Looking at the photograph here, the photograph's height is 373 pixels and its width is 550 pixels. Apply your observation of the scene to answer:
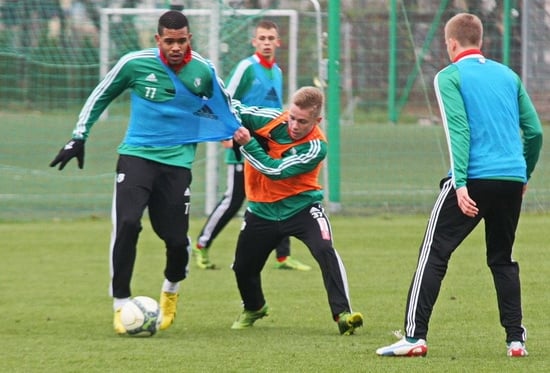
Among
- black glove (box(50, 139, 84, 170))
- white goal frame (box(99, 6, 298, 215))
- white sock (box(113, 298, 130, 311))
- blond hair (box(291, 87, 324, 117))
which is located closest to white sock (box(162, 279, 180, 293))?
white sock (box(113, 298, 130, 311))

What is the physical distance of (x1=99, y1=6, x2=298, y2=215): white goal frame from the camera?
14758 millimetres

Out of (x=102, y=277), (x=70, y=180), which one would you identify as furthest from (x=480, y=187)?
(x=70, y=180)

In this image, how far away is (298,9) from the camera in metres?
16.9

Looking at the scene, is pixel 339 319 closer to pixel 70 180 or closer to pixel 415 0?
pixel 415 0

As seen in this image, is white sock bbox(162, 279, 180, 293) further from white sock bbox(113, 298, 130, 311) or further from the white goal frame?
the white goal frame

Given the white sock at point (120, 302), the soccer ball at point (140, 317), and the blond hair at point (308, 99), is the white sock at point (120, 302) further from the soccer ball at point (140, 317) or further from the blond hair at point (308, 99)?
the blond hair at point (308, 99)

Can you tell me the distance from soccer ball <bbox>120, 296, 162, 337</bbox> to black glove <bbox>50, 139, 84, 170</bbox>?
916 mm

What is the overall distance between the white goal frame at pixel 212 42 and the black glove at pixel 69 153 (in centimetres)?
702

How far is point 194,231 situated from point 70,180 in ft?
16.5

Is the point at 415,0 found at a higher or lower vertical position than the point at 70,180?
higher

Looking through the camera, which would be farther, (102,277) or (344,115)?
(344,115)

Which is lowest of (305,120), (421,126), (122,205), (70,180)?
(70,180)

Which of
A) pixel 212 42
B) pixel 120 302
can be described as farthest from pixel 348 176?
pixel 120 302

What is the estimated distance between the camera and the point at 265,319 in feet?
27.5
